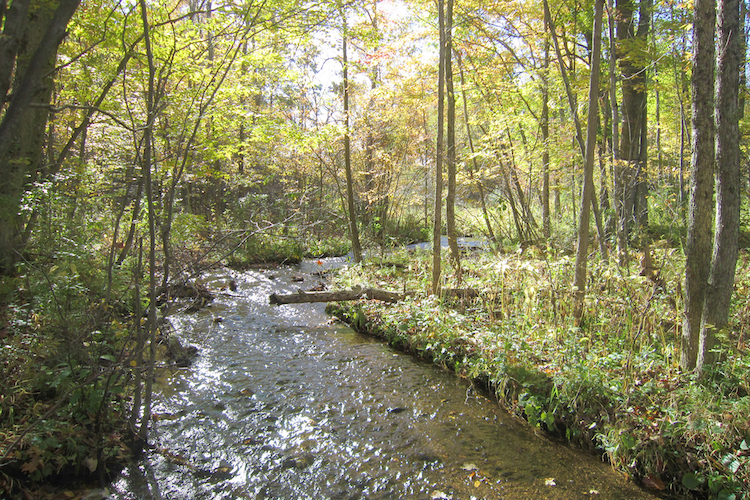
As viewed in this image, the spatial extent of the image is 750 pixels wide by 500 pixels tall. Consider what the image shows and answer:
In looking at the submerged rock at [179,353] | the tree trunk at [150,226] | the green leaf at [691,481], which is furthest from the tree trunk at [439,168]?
the tree trunk at [150,226]

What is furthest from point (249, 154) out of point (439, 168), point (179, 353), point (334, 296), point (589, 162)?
point (589, 162)

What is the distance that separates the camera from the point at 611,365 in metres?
3.42

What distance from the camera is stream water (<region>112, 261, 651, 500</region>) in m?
2.85

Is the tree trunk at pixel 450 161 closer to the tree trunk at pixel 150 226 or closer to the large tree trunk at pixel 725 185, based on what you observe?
the large tree trunk at pixel 725 185

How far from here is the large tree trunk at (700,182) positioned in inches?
116

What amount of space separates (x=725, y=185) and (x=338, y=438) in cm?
358

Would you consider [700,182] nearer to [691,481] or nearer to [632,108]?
[691,481]

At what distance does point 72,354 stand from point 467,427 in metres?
3.20

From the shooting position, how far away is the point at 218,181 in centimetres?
1410

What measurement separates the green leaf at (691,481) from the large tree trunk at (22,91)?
3.90 meters

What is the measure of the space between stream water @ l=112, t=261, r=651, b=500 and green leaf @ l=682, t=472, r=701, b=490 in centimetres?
27

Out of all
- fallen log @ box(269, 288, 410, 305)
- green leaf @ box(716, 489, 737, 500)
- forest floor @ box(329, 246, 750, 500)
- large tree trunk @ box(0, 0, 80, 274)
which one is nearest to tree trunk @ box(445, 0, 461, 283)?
forest floor @ box(329, 246, 750, 500)

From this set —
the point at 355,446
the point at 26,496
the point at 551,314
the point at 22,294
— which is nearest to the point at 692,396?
the point at 551,314

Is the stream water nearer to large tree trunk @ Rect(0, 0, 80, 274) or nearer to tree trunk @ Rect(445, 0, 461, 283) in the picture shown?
large tree trunk @ Rect(0, 0, 80, 274)
